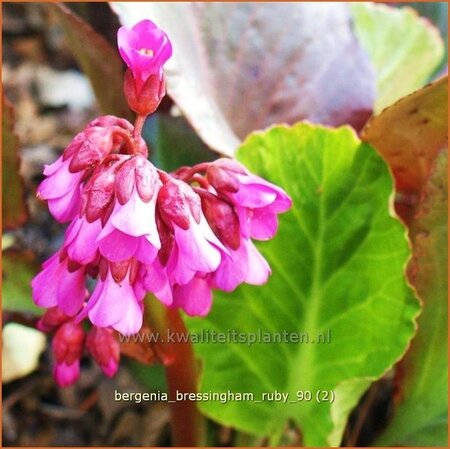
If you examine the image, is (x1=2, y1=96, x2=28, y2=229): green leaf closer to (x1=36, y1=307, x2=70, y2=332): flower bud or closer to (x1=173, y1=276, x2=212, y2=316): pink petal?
(x1=36, y1=307, x2=70, y2=332): flower bud

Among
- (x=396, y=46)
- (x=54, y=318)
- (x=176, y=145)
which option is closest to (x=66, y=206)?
(x=54, y=318)

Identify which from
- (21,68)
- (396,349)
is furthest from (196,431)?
(21,68)

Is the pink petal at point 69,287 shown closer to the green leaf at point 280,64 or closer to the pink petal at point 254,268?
the pink petal at point 254,268

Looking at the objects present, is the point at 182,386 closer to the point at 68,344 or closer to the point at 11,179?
the point at 68,344

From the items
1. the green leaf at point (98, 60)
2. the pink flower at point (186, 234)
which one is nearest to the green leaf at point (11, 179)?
the green leaf at point (98, 60)

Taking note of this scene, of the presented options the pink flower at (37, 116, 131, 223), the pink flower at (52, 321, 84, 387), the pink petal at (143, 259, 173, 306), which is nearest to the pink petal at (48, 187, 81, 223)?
the pink flower at (37, 116, 131, 223)

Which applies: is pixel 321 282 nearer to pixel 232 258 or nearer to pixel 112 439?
pixel 232 258

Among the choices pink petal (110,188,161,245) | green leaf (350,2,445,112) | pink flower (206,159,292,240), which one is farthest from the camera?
green leaf (350,2,445,112)
